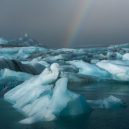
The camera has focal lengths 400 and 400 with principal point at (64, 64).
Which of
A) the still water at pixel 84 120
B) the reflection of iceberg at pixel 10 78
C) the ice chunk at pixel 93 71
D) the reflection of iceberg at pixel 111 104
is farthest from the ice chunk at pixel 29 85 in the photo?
the ice chunk at pixel 93 71

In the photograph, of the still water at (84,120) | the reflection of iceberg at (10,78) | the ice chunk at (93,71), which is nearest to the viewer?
the still water at (84,120)

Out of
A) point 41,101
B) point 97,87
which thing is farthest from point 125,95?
point 41,101

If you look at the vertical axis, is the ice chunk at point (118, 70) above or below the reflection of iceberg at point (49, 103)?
above

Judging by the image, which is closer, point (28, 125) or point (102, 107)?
point (28, 125)

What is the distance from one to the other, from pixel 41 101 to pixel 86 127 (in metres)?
1.85

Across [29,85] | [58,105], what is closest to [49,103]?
[58,105]

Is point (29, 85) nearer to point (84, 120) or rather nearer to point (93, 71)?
point (84, 120)

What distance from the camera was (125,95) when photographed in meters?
16.8

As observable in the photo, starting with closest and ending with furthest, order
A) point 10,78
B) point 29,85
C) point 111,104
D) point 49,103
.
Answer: point 49,103 < point 111,104 < point 29,85 < point 10,78

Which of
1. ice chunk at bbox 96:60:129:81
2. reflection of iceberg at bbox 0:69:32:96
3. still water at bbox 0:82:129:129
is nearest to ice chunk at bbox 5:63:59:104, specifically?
still water at bbox 0:82:129:129

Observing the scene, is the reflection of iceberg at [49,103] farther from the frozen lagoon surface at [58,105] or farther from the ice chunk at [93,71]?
the ice chunk at [93,71]

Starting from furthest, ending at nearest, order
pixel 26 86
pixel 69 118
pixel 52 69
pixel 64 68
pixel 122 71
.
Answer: pixel 64 68, pixel 122 71, pixel 52 69, pixel 26 86, pixel 69 118

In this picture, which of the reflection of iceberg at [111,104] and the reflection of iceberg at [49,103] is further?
the reflection of iceberg at [111,104]

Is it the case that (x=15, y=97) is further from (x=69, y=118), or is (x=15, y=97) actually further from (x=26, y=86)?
(x=69, y=118)
